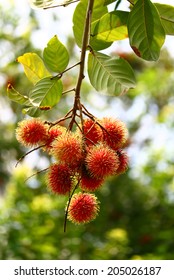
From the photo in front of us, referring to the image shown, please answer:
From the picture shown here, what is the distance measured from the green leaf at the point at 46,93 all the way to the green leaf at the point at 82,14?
0.12m

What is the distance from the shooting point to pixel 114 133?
3.44ft

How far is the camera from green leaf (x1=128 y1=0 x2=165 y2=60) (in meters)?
0.98

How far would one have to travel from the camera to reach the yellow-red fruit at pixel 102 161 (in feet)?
3.10

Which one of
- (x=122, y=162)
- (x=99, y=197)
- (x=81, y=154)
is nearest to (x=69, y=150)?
(x=81, y=154)

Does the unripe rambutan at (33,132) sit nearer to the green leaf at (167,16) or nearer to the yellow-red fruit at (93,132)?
the yellow-red fruit at (93,132)

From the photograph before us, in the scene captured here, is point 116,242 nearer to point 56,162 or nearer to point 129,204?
point 129,204

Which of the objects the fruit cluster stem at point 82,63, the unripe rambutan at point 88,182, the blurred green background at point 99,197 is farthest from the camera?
the blurred green background at point 99,197

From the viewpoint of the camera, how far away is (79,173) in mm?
1004

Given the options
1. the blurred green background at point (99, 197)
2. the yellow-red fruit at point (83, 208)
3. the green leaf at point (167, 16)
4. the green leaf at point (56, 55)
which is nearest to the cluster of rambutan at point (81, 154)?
the yellow-red fruit at point (83, 208)

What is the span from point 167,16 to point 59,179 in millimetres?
409

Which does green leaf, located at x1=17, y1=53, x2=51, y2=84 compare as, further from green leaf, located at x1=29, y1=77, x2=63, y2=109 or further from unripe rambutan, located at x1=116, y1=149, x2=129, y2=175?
unripe rambutan, located at x1=116, y1=149, x2=129, y2=175

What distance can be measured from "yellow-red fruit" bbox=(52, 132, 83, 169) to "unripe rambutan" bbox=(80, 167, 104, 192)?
24 mm

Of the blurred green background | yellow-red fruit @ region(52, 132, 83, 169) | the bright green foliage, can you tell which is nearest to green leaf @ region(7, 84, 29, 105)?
the bright green foliage

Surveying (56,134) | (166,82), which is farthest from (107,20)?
(166,82)
